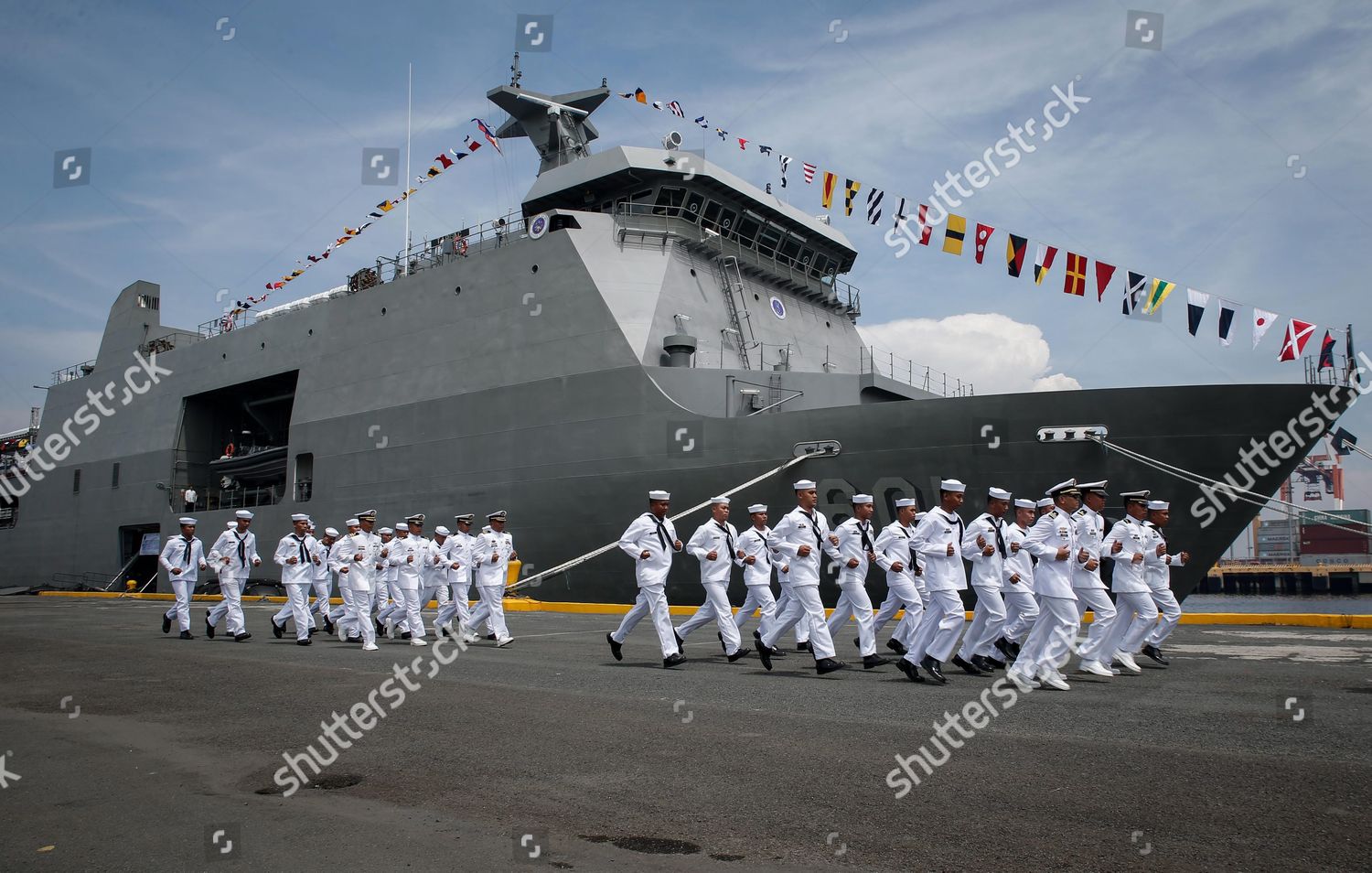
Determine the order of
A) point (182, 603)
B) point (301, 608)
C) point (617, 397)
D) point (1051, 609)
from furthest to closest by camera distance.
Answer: point (617, 397), point (182, 603), point (301, 608), point (1051, 609)

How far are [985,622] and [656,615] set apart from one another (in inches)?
112

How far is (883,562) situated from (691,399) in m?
7.47

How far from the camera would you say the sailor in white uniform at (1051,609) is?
7.11 metres

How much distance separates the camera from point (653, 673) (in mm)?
7820

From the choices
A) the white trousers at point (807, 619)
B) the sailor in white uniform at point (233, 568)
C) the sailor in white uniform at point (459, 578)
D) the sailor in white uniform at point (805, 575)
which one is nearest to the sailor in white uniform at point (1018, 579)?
the sailor in white uniform at point (805, 575)

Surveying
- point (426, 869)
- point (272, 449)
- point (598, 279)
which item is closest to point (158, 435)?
point (272, 449)

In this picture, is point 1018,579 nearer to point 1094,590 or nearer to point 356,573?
point 1094,590

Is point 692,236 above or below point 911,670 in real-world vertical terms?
above

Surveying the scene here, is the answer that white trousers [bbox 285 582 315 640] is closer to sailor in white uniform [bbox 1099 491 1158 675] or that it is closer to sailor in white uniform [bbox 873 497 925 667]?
sailor in white uniform [bbox 873 497 925 667]

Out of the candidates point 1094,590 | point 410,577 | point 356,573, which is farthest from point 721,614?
point 356,573

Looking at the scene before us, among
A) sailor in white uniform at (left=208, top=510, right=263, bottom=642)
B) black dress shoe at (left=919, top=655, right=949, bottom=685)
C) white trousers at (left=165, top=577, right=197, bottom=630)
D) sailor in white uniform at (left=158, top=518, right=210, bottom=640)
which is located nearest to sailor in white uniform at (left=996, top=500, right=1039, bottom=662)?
black dress shoe at (left=919, top=655, right=949, bottom=685)

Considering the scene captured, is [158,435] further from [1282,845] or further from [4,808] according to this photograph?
[1282,845]

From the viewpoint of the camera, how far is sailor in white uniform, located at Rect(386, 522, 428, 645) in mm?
11219

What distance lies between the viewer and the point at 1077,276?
1301 centimetres
